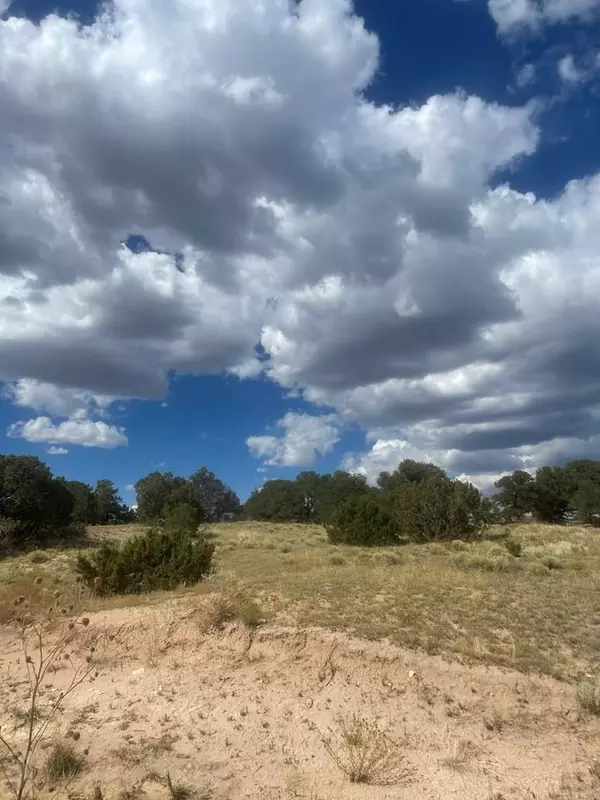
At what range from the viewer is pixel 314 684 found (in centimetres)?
772

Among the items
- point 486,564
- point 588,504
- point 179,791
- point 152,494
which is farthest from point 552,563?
point 152,494

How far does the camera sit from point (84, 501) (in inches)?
2645

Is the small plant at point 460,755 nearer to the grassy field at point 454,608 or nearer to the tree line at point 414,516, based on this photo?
the grassy field at point 454,608

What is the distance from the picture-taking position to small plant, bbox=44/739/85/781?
18.4ft

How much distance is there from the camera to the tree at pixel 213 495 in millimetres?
82562

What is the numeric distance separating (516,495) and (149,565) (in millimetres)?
55171

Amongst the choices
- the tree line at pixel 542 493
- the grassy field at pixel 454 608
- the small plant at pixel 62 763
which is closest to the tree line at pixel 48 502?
the grassy field at pixel 454 608


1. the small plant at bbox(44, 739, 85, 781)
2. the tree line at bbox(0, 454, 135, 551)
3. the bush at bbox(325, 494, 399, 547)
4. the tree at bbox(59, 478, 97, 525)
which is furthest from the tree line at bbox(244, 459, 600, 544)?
the small plant at bbox(44, 739, 85, 781)

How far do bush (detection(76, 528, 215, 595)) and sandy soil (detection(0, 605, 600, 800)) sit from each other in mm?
4191

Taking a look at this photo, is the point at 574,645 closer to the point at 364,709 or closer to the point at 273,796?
the point at 364,709

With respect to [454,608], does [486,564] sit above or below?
above

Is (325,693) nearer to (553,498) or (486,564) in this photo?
(486,564)

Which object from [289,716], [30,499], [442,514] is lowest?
[289,716]

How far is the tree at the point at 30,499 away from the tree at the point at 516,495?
4217cm
